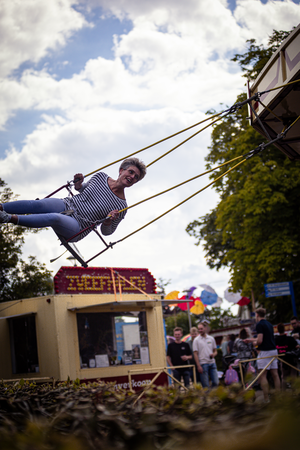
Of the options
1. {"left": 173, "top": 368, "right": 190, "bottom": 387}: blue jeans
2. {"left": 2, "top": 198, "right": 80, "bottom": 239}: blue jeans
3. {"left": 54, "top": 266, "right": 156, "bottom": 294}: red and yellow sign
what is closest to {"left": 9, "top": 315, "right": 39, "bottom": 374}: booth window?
{"left": 54, "top": 266, "right": 156, "bottom": 294}: red and yellow sign

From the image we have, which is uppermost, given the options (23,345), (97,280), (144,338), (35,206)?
(35,206)

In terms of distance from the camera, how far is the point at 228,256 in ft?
61.0

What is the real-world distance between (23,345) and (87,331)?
5.23 feet

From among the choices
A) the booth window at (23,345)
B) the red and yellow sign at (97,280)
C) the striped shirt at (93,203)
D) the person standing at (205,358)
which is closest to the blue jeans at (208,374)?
the person standing at (205,358)

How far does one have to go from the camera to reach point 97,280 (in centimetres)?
1152

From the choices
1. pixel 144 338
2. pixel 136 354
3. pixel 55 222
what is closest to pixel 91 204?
pixel 55 222

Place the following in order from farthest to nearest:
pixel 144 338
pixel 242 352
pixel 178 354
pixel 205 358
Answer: pixel 144 338
pixel 242 352
pixel 178 354
pixel 205 358

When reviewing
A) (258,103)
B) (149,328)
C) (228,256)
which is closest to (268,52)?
(228,256)

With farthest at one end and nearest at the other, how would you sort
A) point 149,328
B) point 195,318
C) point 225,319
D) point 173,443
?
point 195,318 → point 225,319 → point 149,328 → point 173,443

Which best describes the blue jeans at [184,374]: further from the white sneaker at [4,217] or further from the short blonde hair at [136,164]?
the white sneaker at [4,217]

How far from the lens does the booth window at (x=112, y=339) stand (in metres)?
10.8

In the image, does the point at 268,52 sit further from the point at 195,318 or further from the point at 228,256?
the point at 195,318

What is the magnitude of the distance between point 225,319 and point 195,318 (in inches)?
308

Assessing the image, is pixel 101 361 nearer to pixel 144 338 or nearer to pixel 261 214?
pixel 144 338
